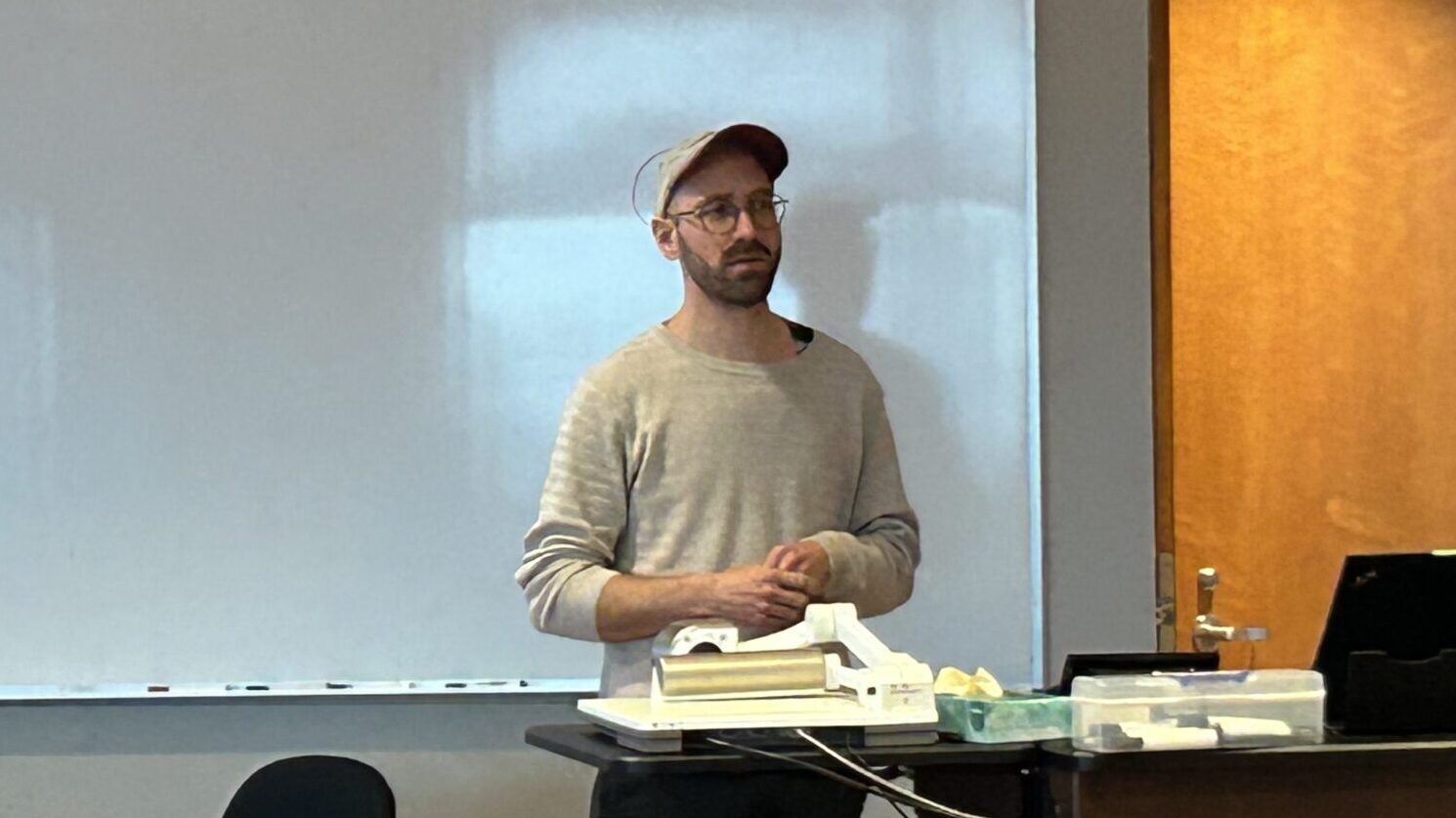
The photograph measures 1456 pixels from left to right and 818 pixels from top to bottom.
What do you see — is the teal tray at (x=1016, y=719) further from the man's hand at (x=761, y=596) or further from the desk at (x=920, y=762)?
the man's hand at (x=761, y=596)

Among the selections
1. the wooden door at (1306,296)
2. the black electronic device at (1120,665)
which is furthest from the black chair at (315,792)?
the wooden door at (1306,296)

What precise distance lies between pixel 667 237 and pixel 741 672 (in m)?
1.06

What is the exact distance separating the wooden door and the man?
118 cm

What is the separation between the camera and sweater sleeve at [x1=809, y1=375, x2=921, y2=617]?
2176mm

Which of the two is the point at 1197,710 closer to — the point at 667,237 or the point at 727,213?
the point at 727,213

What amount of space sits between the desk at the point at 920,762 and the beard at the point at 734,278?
93cm

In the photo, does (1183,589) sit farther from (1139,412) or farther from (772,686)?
(772,686)

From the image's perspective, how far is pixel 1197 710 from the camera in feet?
4.80

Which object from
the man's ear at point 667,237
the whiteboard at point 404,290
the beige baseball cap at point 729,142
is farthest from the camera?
the whiteboard at point 404,290

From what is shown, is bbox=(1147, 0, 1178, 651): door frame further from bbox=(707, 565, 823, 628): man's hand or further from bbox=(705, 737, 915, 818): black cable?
bbox=(705, 737, 915, 818): black cable

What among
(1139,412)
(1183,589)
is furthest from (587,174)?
(1183,589)

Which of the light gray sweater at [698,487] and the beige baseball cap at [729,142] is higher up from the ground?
the beige baseball cap at [729,142]

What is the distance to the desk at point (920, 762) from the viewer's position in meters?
1.36

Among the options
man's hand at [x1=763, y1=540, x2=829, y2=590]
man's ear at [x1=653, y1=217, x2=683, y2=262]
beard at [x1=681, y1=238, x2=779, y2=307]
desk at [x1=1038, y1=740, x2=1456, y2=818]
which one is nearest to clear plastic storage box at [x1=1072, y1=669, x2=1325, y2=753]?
desk at [x1=1038, y1=740, x2=1456, y2=818]
